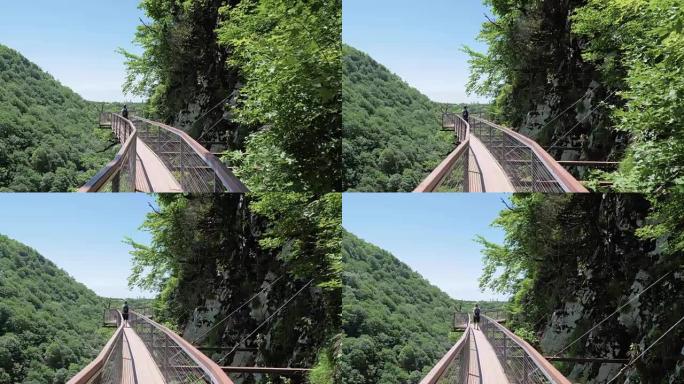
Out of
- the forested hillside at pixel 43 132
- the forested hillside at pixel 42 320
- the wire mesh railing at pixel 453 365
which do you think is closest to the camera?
the forested hillside at pixel 43 132

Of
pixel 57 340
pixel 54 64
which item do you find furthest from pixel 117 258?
pixel 54 64

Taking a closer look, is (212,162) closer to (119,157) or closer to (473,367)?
(119,157)

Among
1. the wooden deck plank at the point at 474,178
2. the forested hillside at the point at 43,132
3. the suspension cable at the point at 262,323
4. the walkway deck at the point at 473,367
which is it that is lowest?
the walkway deck at the point at 473,367

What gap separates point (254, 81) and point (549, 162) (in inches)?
60.2

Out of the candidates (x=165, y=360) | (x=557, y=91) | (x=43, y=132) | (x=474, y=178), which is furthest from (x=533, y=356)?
(x=43, y=132)

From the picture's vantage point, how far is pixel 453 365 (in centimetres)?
407

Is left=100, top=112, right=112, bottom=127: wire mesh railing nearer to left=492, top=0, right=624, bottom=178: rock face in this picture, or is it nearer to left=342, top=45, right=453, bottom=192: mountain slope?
left=342, top=45, right=453, bottom=192: mountain slope

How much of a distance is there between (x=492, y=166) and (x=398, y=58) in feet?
2.40

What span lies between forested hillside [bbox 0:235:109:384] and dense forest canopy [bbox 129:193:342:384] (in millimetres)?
299

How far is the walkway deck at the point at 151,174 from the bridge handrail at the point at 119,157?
0.10ft

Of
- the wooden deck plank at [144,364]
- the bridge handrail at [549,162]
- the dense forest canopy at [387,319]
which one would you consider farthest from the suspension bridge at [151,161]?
the bridge handrail at [549,162]

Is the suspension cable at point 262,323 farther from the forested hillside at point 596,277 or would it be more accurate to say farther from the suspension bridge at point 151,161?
the forested hillside at point 596,277

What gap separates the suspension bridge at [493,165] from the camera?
3830mm

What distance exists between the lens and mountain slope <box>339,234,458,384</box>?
13.4 ft
